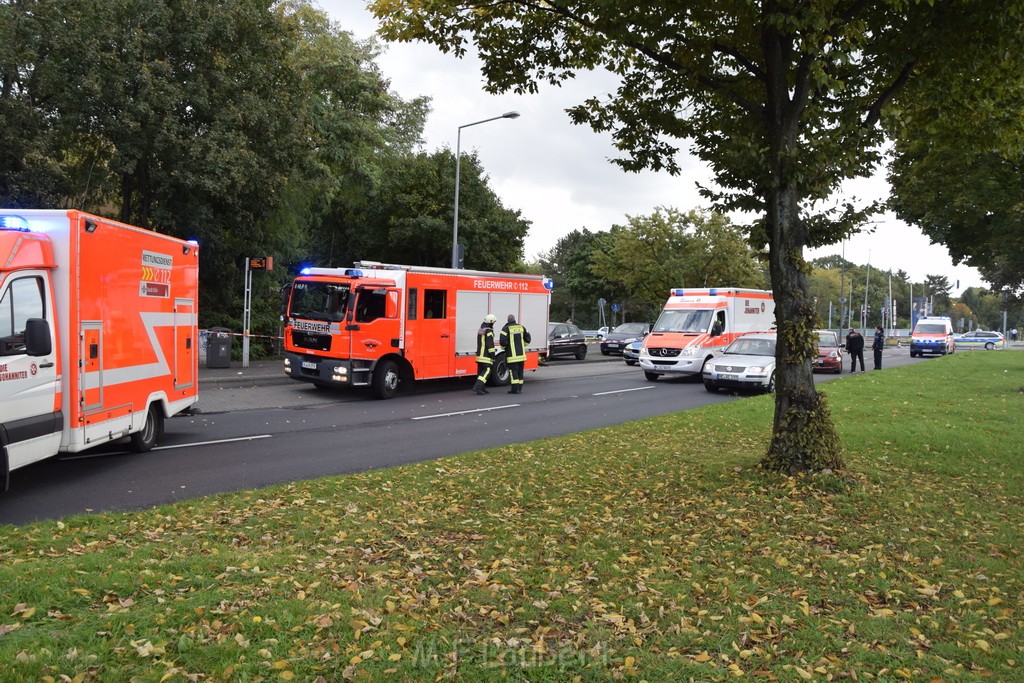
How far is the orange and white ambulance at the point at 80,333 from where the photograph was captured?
274 inches

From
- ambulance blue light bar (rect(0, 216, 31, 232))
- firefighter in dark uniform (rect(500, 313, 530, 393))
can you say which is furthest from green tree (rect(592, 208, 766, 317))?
ambulance blue light bar (rect(0, 216, 31, 232))

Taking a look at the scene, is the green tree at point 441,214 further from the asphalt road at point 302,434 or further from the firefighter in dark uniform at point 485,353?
the firefighter in dark uniform at point 485,353

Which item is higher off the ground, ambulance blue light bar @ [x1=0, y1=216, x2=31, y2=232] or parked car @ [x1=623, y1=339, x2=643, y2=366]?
ambulance blue light bar @ [x1=0, y1=216, x2=31, y2=232]

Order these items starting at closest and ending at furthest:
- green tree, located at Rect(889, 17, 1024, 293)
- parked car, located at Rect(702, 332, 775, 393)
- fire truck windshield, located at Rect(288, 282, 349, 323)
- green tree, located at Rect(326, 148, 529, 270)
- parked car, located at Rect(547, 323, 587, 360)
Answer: green tree, located at Rect(889, 17, 1024, 293)
fire truck windshield, located at Rect(288, 282, 349, 323)
parked car, located at Rect(702, 332, 775, 393)
parked car, located at Rect(547, 323, 587, 360)
green tree, located at Rect(326, 148, 529, 270)

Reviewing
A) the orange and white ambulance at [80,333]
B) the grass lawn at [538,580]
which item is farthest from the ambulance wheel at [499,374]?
the grass lawn at [538,580]

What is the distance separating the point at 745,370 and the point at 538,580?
49.3 feet

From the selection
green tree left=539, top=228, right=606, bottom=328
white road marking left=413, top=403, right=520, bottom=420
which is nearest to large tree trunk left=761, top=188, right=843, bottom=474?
white road marking left=413, top=403, right=520, bottom=420

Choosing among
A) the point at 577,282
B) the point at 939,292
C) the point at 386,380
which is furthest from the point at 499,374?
the point at 939,292

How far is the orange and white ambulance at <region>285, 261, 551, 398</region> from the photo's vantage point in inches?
628

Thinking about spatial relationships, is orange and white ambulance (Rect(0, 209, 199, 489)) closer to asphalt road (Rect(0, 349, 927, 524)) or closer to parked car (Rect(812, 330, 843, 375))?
asphalt road (Rect(0, 349, 927, 524))

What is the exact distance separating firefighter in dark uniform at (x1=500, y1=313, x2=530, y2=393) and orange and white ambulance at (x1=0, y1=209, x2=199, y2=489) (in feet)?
30.0

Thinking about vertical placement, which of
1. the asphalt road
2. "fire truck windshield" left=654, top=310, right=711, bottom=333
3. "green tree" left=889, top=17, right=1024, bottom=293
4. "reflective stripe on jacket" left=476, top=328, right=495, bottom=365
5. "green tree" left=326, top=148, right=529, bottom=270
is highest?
"green tree" left=326, top=148, right=529, bottom=270

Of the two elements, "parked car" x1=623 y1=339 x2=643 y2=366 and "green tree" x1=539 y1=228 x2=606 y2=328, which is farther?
"green tree" x1=539 y1=228 x2=606 y2=328

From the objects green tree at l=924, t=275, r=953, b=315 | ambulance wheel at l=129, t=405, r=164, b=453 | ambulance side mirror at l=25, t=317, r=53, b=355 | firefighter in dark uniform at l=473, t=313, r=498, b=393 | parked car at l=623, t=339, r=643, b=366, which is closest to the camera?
ambulance side mirror at l=25, t=317, r=53, b=355
